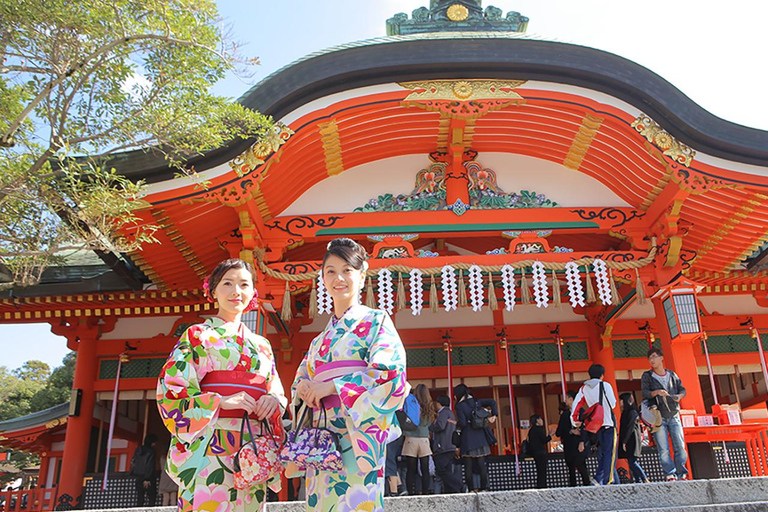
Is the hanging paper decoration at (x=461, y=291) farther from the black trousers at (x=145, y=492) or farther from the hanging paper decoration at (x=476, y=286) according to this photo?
the black trousers at (x=145, y=492)

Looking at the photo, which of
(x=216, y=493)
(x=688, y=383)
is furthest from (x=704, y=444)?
(x=216, y=493)

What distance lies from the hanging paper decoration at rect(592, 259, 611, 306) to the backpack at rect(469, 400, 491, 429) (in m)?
2.00

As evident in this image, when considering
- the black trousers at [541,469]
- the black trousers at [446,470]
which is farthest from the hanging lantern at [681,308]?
the black trousers at [446,470]

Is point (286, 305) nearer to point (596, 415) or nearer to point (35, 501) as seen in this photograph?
point (596, 415)

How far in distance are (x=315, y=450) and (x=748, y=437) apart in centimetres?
576

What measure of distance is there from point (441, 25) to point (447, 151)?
2.80 m

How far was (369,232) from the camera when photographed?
809cm

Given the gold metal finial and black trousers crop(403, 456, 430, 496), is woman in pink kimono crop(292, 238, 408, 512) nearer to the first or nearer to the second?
black trousers crop(403, 456, 430, 496)

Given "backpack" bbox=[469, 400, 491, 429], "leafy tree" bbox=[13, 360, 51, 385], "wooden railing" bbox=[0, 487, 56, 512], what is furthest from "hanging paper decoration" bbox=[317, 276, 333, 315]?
"leafy tree" bbox=[13, 360, 51, 385]

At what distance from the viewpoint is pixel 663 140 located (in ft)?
23.9

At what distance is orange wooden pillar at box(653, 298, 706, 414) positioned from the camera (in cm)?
734

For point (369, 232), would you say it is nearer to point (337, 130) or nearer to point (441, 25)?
point (337, 130)

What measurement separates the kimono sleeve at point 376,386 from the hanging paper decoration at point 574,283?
5.31m

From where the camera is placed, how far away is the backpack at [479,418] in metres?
7.12
